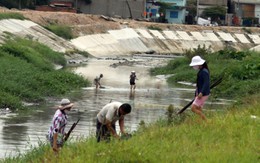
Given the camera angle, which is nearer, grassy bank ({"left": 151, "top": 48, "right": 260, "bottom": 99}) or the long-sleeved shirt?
the long-sleeved shirt

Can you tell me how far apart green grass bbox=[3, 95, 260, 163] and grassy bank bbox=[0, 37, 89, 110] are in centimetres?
1339

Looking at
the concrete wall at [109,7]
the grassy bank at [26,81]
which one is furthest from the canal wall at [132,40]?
the grassy bank at [26,81]

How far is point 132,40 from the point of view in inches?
3342

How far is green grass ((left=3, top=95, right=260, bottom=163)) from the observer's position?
39.4ft

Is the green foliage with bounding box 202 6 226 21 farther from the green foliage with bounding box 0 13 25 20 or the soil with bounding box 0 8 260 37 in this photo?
the green foliage with bounding box 0 13 25 20

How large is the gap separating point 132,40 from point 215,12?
31.1 m

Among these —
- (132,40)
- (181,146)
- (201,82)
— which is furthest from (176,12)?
(181,146)

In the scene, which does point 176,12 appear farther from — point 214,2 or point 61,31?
point 61,31

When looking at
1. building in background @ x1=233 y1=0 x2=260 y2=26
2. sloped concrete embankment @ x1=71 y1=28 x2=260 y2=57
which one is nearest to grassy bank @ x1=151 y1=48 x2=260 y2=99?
sloped concrete embankment @ x1=71 y1=28 x2=260 y2=57

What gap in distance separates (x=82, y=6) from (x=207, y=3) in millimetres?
22666

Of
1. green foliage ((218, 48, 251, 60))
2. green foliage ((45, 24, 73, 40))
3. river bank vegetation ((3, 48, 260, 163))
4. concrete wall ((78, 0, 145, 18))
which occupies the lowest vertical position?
green foliage ((45, 24, 73, 40))

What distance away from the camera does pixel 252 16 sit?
11794 centimetres

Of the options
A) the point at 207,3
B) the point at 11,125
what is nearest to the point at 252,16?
the point at 207,3

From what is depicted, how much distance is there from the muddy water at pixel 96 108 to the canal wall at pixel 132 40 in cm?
1365
